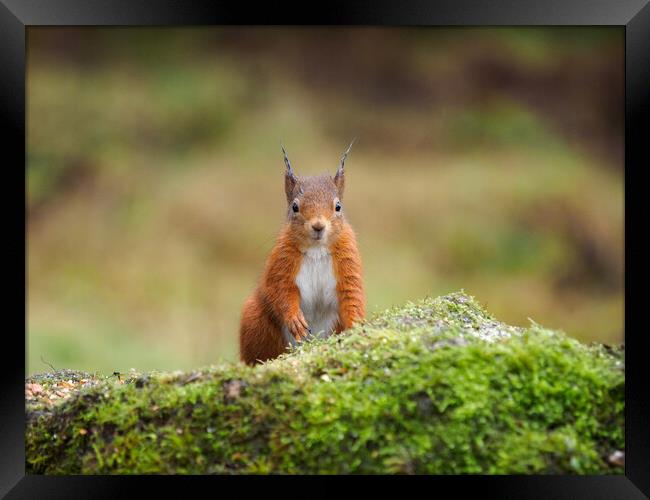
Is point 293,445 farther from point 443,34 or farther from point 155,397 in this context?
point 443,34

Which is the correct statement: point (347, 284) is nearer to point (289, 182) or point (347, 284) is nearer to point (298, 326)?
point (298, 326)

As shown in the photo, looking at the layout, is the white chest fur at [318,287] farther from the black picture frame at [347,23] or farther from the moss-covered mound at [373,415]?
the black picture frame at [347,23]

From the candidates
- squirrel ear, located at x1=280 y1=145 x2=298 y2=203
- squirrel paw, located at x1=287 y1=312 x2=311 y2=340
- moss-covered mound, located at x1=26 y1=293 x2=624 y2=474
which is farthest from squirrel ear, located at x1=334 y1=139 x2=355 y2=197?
moss-covered mound, located at x1=26 y1=293 x2=624 y2=474

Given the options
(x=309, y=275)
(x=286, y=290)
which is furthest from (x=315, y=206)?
(x=286, y=290)

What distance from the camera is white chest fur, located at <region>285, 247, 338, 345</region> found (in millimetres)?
4629

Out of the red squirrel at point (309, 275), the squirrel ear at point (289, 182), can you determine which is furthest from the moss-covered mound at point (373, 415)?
the squirrel ear at point (289, 182)

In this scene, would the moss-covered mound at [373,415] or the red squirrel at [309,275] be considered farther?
the red squirrel at [309,275]

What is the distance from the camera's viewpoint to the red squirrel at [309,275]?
14.9 ft

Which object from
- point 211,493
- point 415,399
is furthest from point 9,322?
point 415,399

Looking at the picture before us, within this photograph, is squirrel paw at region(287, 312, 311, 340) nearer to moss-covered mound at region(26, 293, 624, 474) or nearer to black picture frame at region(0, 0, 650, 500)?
moss-covered mound at region(26, 293, 624, 474)

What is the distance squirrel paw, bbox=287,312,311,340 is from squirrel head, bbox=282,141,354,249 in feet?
1.38

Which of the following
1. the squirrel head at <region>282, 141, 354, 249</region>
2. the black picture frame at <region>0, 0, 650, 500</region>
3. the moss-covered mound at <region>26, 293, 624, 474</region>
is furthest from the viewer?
the squirrel head at <region>282, 141, 354, 249</region>

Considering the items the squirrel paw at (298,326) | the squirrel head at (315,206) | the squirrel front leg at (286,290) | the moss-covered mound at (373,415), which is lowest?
the moss-covered mound at (373,415)

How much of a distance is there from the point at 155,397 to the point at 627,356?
6.58 ft
